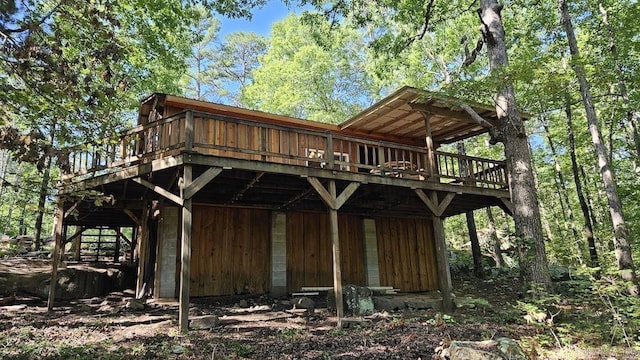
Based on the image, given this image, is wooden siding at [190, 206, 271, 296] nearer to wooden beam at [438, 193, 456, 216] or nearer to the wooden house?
the wooden house

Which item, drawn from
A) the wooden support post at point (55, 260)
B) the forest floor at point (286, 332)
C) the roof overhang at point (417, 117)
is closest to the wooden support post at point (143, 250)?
the forest floor at point (286, 332)

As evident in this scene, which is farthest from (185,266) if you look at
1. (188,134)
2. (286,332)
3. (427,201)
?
(427,201)

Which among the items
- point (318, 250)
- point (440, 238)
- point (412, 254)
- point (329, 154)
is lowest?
point (412, 254)

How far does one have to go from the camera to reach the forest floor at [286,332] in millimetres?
5773

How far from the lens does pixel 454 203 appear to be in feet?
43.2

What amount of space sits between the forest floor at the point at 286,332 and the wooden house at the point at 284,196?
1242mm

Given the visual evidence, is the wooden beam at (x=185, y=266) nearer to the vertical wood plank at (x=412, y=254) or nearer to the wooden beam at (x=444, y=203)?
the wooden beam at (x=444, y=203)

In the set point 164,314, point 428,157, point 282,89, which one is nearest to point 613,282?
point 428,157

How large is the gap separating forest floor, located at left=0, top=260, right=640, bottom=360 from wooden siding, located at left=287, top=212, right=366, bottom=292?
2363 millimetres

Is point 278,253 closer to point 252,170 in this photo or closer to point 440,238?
point 252,170

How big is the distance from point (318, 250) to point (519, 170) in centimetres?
646

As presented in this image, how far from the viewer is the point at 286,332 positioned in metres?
7.12

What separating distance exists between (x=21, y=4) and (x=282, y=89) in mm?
19364

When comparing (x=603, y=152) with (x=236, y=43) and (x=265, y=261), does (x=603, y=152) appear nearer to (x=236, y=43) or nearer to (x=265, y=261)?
(x=265, y=261)
